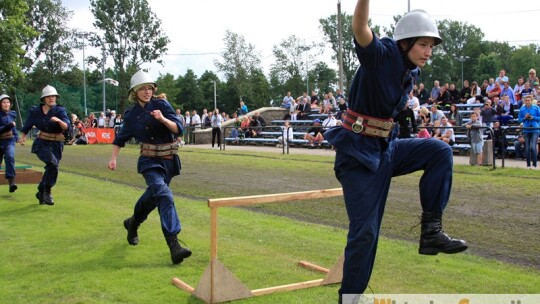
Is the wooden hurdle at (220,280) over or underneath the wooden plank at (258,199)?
underneath

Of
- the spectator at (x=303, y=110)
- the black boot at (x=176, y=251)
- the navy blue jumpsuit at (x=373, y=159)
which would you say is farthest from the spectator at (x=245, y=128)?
the navy blue jumpsuit at (x=373, y=159)

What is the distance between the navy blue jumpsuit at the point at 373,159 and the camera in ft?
15.1

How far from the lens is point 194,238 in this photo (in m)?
8.55

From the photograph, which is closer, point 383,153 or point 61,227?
point 383,153

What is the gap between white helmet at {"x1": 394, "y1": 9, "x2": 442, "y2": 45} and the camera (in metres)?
4.65

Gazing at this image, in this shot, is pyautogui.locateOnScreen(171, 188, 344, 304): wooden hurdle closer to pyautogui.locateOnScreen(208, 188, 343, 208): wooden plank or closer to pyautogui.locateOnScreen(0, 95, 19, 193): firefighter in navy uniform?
pyautogui.locateOnScreen(208, 188, 343, 208): wooden plank

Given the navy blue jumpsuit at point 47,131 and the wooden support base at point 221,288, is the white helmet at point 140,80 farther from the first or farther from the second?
the navy blue jumpsuit at point 47,131

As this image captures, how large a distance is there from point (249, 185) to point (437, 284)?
921 centimetres

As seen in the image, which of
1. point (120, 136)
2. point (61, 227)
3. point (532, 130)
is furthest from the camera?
point (532, 130)

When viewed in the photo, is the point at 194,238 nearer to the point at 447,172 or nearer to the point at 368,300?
the point at 368,300

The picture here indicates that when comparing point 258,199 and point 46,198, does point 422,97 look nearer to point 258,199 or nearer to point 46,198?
point 46,198

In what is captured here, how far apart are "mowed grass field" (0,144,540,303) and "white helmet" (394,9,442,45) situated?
251 centimetres

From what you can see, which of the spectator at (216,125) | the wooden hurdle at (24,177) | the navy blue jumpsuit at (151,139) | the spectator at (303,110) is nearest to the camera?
the navy blue jumpsuit at (151,139)

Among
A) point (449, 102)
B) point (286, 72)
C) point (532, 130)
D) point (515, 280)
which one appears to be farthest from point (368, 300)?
point (286, 72)
